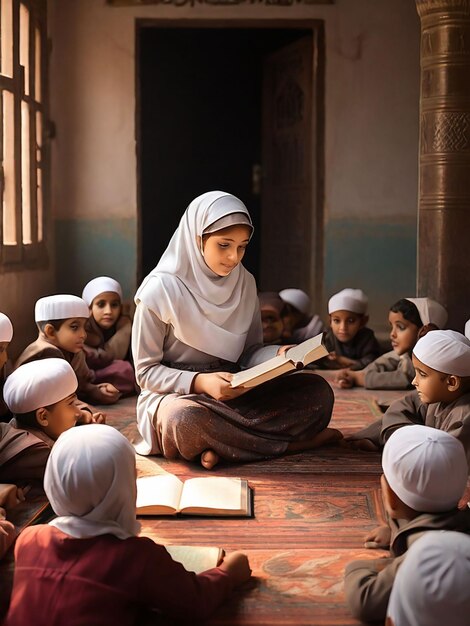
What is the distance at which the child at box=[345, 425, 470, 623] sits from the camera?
248 cm

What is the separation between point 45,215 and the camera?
7.35 metres

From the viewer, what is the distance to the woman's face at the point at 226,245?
13.1ft

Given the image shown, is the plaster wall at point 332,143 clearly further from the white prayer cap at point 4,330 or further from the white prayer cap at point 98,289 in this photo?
the white prayer cap at point 4,330

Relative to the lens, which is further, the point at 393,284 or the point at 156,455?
the point at 393,284

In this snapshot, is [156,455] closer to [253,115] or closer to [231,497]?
[231,497]

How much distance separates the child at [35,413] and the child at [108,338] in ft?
5.97

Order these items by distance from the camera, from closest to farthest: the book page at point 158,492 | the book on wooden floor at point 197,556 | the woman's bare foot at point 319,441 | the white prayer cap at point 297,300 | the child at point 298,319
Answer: the book on wooden floor at point 197,556, the book page at point 158,492, the woman's bare foot at point 319,441, the child at point 298,319, the white prayer cap at point 297,300

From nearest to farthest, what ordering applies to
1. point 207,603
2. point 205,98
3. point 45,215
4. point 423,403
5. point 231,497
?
point 207,603
point 231,497
point 423,403
point 45,215
point 205,98

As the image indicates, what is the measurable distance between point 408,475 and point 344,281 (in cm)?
538

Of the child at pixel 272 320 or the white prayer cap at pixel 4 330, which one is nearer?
the white prayer cap at pixel 4 330

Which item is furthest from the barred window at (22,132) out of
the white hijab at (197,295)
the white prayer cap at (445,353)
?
the white prayer cap at (445,353)

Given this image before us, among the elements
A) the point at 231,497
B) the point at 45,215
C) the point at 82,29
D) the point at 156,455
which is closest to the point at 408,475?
the point at 231,497

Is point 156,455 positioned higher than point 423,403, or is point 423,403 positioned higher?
point 423,403

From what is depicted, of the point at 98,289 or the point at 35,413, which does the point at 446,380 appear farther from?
the point at 98,289
